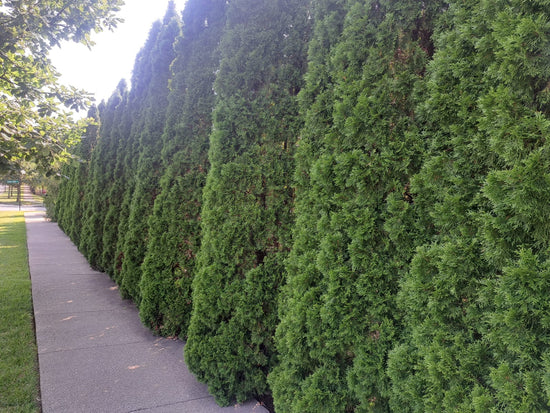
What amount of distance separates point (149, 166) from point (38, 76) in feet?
6.29

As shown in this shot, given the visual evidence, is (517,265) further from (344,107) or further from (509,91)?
(344,107)

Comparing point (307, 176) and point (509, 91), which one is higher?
point (509, 91)

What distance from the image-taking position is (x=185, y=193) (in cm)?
475

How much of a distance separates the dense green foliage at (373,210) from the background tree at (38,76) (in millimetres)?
1761

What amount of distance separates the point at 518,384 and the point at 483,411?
20 cm

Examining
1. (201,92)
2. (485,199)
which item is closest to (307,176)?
(485,199)

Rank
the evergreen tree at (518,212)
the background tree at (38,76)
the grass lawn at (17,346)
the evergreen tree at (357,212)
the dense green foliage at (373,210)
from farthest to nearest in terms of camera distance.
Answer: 1. the background tree at (38,76)
2. the grass lawn at (17,346)
3. the evergreen tree at (357,212)
4. the dense green foliage at (373,210)
5. the evergreen tree at (518,212)

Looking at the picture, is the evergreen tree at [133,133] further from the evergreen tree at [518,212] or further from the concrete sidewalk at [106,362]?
the evergreen tree at [518,212]

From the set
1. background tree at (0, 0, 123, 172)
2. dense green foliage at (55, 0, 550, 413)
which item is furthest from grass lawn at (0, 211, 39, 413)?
background tree at (0, 0, 123, 172)

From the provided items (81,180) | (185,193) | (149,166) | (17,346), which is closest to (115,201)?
(149,166)

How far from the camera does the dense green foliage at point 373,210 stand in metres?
1.55

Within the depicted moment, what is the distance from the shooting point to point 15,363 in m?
3.82

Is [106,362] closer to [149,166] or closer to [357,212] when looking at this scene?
[149,166]

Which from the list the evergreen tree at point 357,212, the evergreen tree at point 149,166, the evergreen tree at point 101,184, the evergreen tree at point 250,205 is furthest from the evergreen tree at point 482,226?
the evergreen tree at point 101,184
